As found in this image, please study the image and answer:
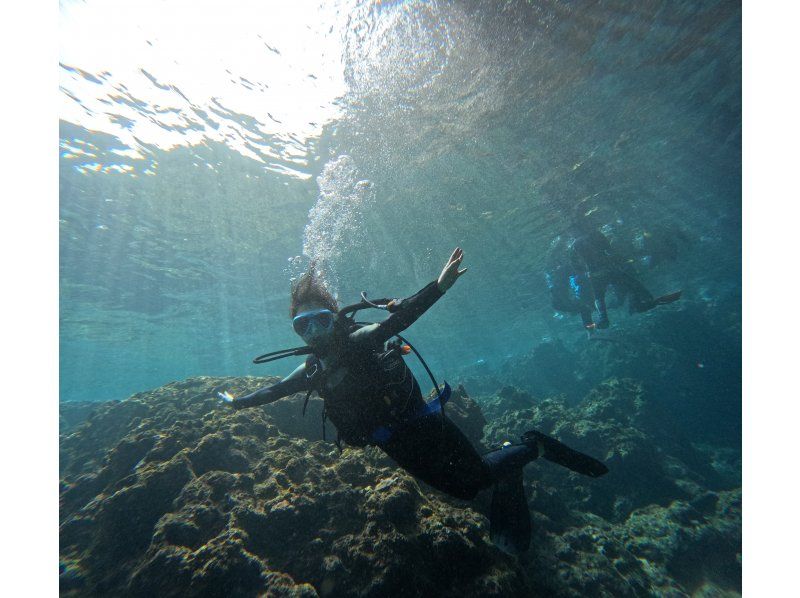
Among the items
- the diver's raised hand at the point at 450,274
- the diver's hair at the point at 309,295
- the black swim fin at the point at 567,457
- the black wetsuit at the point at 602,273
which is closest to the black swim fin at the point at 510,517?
the black swim fin at the point at 567,457

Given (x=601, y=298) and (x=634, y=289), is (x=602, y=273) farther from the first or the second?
(x=634, y=289)

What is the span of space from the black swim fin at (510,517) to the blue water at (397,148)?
363 inches

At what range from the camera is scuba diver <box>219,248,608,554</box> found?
3.13 meters

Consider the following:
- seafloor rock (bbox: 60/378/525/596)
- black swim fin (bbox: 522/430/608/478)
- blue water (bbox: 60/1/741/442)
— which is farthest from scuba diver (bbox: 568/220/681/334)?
seafloor rock (bbox: 60/378/525/596)

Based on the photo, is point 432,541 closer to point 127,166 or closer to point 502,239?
point 127,166

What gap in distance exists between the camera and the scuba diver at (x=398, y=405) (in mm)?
3133

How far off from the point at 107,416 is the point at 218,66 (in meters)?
10.1

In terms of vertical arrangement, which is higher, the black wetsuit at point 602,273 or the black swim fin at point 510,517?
the black wetsuit at point 602,273

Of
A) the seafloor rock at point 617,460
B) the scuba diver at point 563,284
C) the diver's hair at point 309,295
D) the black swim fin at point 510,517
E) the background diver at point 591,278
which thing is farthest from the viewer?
the scuba diver at point 563,284

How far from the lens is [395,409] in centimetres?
310

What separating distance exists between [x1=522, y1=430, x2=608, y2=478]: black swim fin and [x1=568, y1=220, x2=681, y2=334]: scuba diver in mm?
9336

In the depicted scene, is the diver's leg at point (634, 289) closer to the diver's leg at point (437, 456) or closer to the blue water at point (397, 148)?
the blue water at point (397, 148)

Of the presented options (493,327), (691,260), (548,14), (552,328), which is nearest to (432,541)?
(548,14)

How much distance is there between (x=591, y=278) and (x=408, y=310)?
15.5 m
